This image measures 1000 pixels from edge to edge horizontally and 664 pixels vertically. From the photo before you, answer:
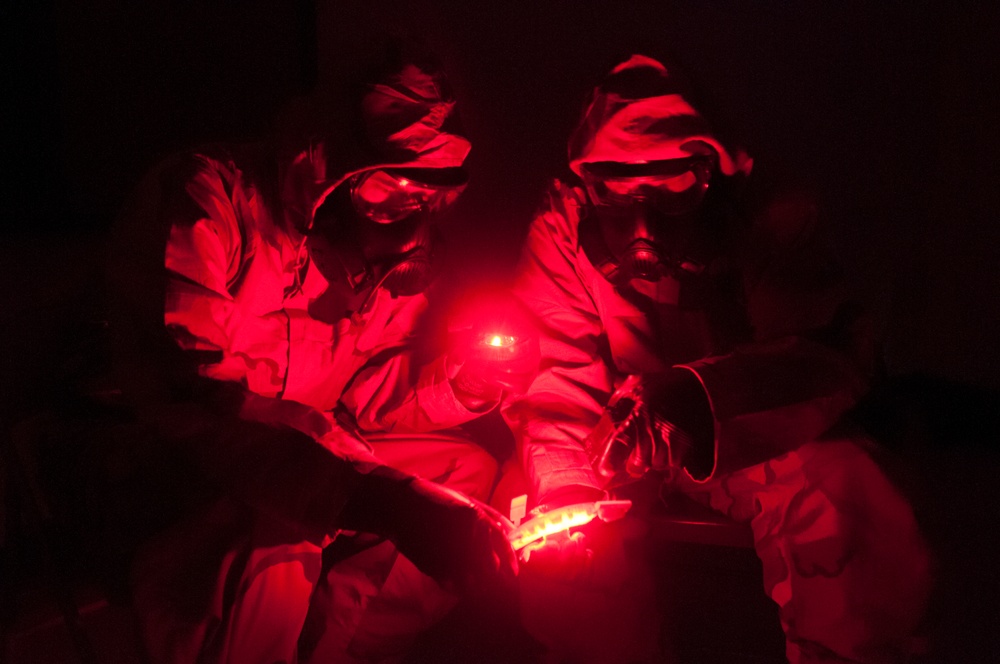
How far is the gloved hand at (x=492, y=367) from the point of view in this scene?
2023 mm

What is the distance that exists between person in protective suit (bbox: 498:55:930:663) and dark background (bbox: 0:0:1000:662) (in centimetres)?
65

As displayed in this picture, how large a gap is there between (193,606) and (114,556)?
0.30 meters

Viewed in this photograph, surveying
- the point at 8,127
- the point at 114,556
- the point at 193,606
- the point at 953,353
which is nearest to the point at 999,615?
the point at 953,353

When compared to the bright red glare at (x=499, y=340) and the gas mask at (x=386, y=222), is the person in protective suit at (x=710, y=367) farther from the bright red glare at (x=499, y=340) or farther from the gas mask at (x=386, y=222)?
the gas mask at (x=386, y=222)

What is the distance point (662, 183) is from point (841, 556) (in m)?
1.08

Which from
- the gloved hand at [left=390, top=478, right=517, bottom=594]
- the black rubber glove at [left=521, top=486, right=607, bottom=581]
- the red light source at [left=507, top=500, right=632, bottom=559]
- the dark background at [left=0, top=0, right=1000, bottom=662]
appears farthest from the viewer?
the dark background at [left=0, top=0, right=1000, bottom=662]

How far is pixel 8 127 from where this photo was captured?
2.54m

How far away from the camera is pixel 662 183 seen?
2.09 metres

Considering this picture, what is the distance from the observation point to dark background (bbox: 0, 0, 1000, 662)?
104 inches

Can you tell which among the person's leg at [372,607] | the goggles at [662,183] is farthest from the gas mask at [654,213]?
the person's leg at [372,607]

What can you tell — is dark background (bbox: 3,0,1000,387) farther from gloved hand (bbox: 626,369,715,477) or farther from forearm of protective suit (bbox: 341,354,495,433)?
gloved hand (bbox: 626,369,715,477)

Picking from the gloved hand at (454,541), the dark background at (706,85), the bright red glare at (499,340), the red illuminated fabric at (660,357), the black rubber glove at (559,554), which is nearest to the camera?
the gloved hand at (454,541)

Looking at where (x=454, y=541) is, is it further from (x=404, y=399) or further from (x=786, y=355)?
(x=786, y=355)

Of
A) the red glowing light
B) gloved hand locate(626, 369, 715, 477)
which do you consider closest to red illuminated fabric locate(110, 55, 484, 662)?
the red glowing light
